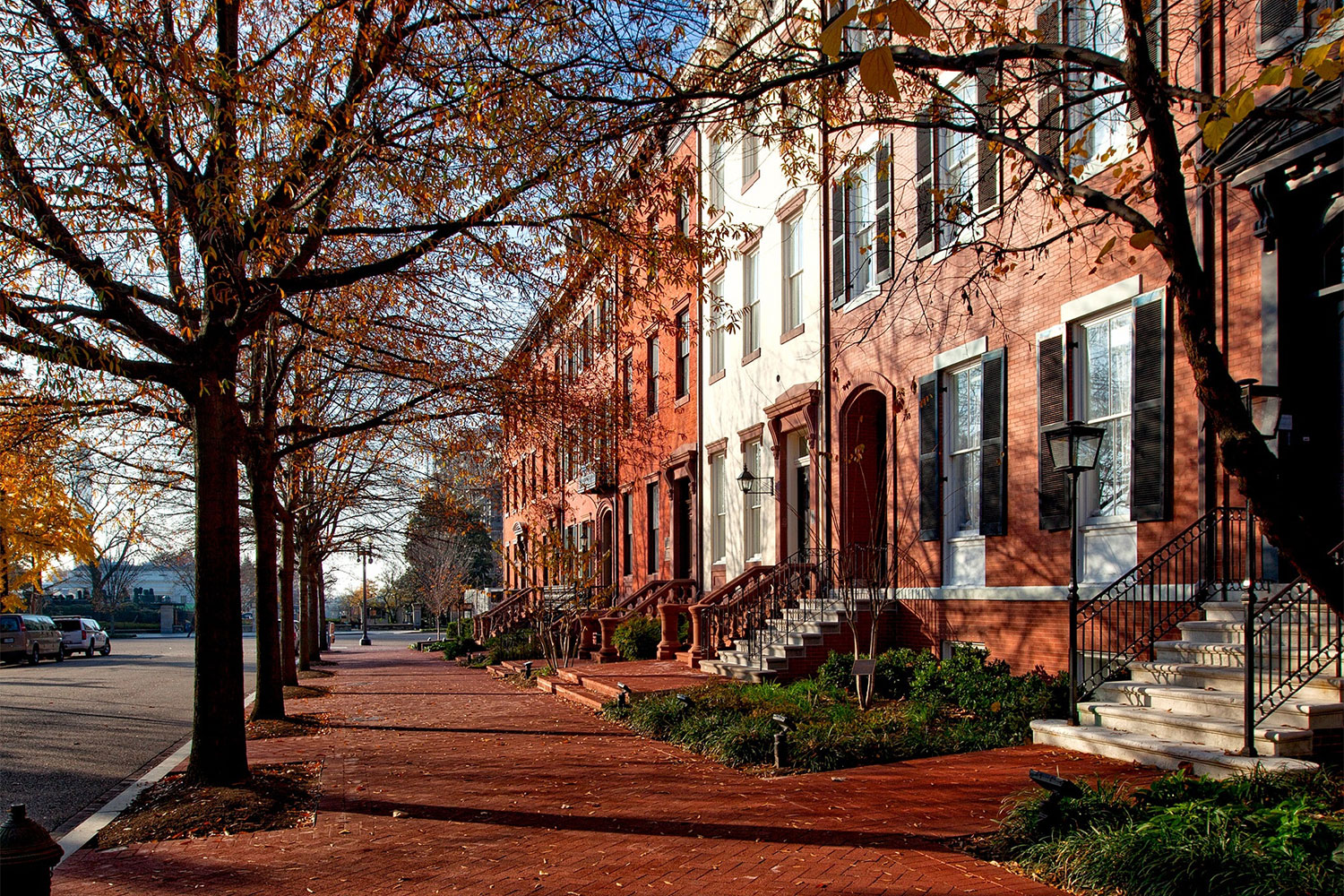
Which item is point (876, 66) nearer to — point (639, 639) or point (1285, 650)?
point (1285, 650)

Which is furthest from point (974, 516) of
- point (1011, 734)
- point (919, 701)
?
point (1011, 734)

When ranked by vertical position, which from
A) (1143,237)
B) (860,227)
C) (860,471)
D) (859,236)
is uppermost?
(860,227)

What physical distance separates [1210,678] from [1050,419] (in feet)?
13.1

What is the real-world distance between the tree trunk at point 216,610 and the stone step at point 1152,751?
7417 millimetres

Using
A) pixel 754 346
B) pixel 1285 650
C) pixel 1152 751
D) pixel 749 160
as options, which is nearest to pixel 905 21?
pixel 1152 751

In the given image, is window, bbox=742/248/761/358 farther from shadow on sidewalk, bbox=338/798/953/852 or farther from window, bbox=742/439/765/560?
shadow on sidewalk, bbox=338/798/953/852

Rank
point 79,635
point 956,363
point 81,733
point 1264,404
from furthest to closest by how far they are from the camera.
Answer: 1. point 79,635
2. point 81,733
3. point 956,363
4. point 1264,404

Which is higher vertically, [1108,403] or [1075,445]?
[1108,403]

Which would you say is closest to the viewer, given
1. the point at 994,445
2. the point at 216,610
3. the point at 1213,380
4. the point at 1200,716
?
the point at 1213,380

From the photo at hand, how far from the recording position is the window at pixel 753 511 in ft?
70.3

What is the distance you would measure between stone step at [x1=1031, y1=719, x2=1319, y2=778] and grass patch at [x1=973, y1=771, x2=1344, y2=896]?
483mm

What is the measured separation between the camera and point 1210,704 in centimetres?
913

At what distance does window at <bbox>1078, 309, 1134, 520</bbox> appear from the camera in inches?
466

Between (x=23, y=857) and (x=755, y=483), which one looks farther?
(x=755, y=483)
